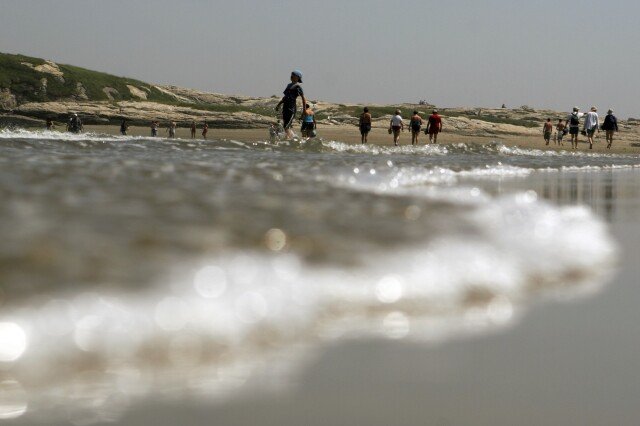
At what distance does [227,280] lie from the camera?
8.21 feet

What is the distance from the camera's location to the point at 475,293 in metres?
2.74

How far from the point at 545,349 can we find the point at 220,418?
1045mm

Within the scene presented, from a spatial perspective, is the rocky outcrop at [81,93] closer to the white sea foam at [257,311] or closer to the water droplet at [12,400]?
the white sea foam at [257,311]

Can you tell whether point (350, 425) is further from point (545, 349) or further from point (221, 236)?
A: point (221, 236)

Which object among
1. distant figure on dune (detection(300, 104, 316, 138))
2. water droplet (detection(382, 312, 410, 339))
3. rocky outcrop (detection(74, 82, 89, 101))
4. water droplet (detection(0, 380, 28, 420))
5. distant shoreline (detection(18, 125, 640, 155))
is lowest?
distant shoreline (detection(18, 125, 640, 155))

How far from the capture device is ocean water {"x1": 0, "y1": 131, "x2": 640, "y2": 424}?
1.81m

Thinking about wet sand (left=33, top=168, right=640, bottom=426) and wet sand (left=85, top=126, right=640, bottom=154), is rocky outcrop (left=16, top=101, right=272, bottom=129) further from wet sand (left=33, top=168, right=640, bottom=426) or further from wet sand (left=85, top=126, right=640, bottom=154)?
wet sand (left=33, top=168, right=640, bottom=426)

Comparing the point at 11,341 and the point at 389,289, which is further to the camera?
the point at 389,289

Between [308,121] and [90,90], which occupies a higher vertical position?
[90,90]

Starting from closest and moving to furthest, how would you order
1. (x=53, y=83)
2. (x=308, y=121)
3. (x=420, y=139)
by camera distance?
(x=308, y=121) → (x=420, y=139) → (x=53, y=83)

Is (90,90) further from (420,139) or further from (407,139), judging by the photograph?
(407,139)

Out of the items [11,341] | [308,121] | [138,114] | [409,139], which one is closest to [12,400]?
[11,341]

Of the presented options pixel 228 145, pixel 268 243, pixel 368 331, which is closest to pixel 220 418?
pixel 368 331

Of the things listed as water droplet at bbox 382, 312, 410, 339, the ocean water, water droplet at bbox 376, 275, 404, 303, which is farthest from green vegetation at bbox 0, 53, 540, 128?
water droplet at bbox 382, 312, 410, 339
